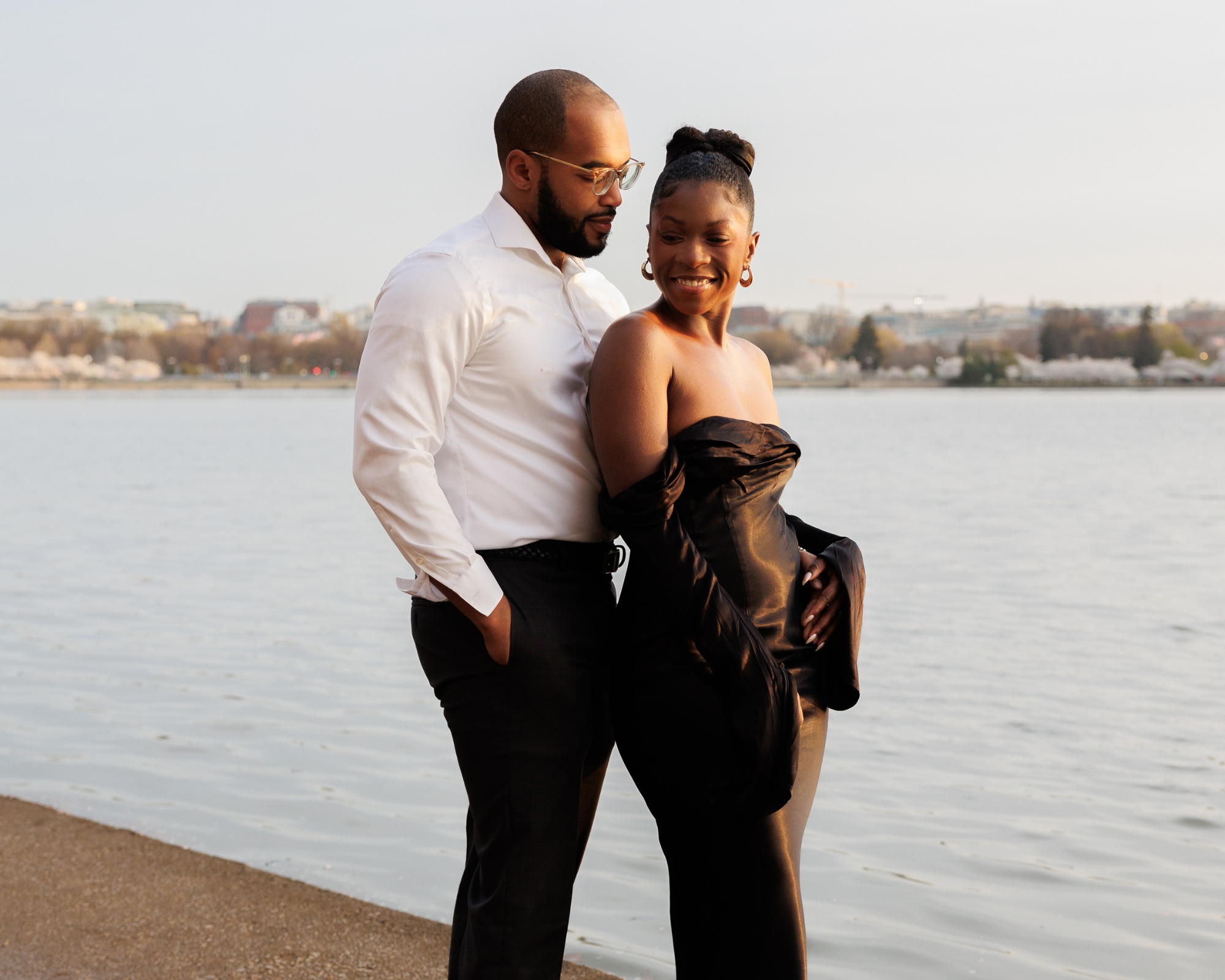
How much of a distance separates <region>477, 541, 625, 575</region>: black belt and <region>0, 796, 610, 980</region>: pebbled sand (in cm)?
145

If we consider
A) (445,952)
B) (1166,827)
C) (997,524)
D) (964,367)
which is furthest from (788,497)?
(964,367)

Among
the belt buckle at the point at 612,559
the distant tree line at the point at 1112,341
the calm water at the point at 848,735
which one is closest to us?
the belt buckle at the point at 612,559

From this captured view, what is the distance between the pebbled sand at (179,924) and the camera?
3.28 metres

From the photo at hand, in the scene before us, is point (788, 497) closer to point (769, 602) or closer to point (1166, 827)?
point (1166, 827)

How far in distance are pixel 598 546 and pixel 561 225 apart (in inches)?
24.8

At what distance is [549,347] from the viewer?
95.8 inches

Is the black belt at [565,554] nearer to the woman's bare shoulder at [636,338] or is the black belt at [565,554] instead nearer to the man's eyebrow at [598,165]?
the woman's bare shoulder at [636,338]

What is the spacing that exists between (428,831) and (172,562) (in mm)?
9844

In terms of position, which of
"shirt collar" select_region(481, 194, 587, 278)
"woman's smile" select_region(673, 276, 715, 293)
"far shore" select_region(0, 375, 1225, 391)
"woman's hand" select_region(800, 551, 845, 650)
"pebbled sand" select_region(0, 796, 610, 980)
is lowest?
"far shore" select_region(0, 375, 1225, 391)

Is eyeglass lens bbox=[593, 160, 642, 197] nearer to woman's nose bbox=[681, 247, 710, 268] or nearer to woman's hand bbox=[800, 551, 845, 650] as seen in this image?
woman's nose bbox=[681, 247, 710, 268]

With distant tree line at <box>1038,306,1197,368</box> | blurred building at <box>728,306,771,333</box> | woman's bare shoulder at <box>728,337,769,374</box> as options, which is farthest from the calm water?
blurred building at <box>728,306,771,333</box>

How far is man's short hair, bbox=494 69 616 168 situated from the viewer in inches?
95.8

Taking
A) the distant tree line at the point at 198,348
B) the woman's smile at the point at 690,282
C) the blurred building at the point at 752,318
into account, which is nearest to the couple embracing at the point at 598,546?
the woman's smile at the point at 690,282

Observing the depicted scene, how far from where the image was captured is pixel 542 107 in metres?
2.44
